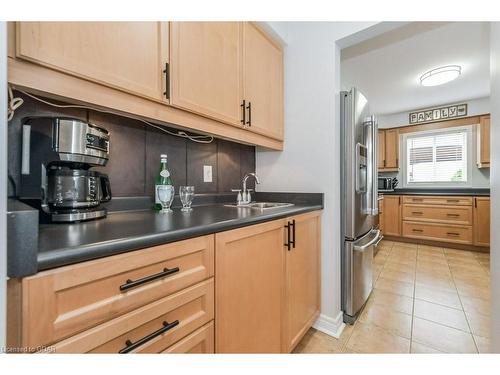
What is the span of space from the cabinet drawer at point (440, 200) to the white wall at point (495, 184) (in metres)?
3.38

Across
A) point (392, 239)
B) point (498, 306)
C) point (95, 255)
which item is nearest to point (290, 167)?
point (498, 306)

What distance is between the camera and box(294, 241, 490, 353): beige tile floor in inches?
55.7

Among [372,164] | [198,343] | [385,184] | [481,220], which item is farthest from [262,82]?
[481,220]

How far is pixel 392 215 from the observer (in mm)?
4047

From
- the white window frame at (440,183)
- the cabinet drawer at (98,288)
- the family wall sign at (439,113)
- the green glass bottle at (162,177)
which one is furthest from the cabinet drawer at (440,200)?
the cabinet drawer at (98,288)

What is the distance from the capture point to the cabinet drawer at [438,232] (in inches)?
135

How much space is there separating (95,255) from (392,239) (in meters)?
4.73

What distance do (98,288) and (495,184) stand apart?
4.67ft

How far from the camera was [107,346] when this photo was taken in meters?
0.55

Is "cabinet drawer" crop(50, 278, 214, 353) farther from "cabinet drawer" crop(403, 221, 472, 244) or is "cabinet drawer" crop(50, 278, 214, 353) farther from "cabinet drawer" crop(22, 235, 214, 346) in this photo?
"cabinet drawer" crop(403, 221, 472, 244)

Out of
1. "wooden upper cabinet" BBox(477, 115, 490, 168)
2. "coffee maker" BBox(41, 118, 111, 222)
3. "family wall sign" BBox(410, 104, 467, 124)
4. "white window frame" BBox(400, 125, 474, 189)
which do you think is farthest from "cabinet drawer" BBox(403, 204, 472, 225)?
"coffee maker" BBox(41, 118, 111, 222)

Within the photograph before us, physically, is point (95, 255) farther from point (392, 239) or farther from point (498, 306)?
point (392, 239)

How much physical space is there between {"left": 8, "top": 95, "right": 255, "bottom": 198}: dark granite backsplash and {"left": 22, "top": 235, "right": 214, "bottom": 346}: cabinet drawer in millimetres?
602

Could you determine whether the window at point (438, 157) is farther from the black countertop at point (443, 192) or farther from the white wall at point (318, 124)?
the white wall at point (318, 124)
